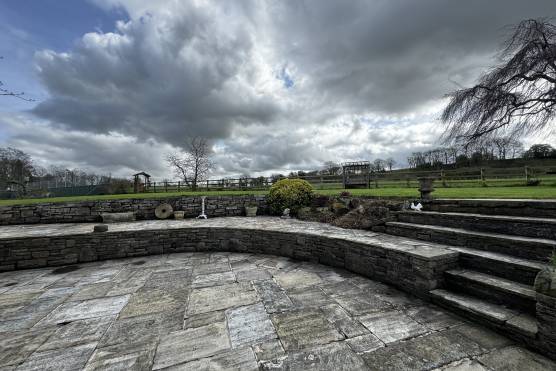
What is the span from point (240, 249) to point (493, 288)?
13.8 ft

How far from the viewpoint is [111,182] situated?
1634cm

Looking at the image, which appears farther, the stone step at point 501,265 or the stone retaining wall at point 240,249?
the stone retaining wall at point 240,249

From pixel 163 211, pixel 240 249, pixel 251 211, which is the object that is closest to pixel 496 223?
pixel 240 249

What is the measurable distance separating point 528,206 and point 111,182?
68.4 ft

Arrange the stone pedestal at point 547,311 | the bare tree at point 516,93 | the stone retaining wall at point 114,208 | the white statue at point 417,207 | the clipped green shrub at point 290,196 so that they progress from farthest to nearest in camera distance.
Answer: the clipped green shrub at point 290,196 < the stone retaining wall at point 114,208 < the bare tree at point 516,93 < the white statue at point 417,207 < the stone pedestal at point 547,311

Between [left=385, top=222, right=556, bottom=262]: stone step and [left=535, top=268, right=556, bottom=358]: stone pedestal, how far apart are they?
773 mm

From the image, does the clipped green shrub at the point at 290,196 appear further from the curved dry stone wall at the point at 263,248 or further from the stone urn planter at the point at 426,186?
the stone urn planter at the point at 426,186

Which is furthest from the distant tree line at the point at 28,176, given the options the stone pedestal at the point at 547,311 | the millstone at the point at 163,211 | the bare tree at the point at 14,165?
the stone pedestal at the point at 547,311

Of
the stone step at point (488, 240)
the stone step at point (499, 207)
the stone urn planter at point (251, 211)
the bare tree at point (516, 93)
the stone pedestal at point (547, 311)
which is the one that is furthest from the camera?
the stone urn planter at point (251, 211)

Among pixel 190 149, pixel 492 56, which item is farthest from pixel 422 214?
pixel 190 149

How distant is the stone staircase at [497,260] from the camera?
77.9 inches

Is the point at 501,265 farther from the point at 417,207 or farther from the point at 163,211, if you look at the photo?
the point at 163,211

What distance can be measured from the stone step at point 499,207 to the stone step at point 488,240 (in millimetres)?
655

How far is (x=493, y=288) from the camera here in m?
2.18
